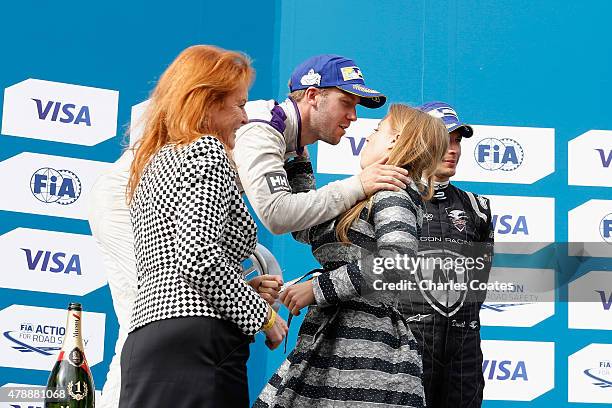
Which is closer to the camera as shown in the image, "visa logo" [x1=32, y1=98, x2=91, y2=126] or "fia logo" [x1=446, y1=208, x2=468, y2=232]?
"fia logo" [x1=446, y1=208, x2=468, y2=232]

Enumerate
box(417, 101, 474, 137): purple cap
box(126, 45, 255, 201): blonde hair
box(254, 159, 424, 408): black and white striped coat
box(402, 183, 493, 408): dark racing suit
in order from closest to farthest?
1. box(126, 45, 255, 201): blonde hair
2. box(254, 159, 424, 408): black and white striped coat
3. box(402, 183, 493, 408): dark racing suit
4. box(417, 101, 474, 137): purple cap

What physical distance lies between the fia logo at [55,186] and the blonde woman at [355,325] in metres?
1.83

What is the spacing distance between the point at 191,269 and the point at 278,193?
1.52 ft

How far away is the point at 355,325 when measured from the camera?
6.97 feet

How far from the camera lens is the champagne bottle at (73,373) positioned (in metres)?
1.97

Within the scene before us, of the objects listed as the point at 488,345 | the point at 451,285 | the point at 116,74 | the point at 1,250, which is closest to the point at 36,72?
the point at 116,74

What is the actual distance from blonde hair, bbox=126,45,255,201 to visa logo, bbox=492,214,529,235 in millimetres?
2242

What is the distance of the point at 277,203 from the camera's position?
216 centimetres

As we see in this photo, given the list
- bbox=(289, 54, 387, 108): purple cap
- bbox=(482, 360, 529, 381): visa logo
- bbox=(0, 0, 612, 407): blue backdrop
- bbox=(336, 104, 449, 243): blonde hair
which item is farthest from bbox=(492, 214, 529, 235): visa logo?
bbox=(336, 104, 449, 243): blonde hair

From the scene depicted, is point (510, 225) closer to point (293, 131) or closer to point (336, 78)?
point (336, 78)

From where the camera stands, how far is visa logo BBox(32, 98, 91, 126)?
3.78 m

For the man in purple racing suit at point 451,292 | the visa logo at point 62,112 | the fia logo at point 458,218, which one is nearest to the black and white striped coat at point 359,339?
the man in purple racing suit at point 451,292

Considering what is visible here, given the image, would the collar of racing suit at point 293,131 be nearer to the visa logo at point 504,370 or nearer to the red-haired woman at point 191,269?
the red-haired woman at point 191,269

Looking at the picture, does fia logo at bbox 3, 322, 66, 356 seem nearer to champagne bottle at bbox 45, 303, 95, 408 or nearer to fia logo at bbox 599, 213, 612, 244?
champagne bottle at bbox 45, 303, 95, 408
